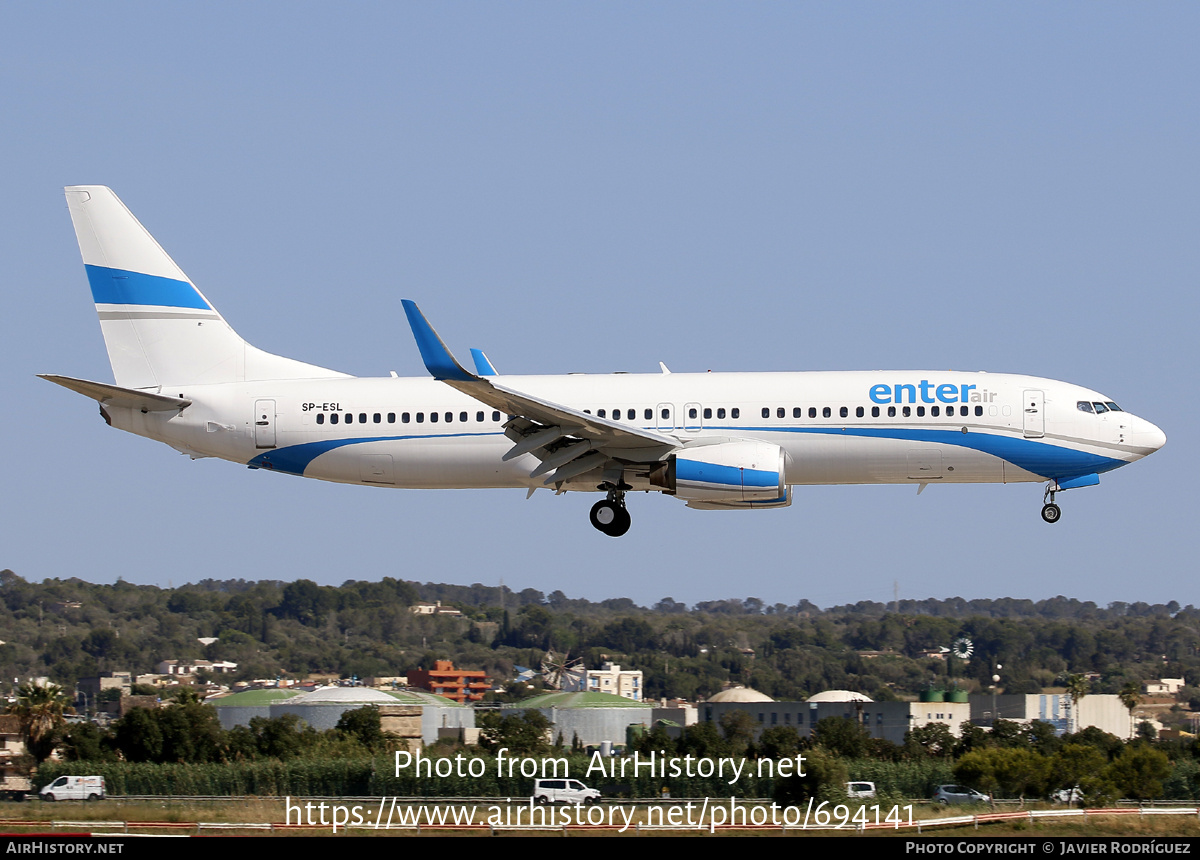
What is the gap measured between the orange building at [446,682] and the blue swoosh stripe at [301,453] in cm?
9776

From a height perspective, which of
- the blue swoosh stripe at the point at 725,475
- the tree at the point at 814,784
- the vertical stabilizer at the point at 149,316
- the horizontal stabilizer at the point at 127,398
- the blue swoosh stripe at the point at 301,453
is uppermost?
the vertical stabilizer at the point at 149,316

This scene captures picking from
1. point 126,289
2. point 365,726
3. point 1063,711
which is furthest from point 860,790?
point 1063,711

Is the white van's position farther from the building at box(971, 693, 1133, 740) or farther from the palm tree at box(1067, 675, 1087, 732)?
the palm tree at box(1067, 675, 1087, 732)

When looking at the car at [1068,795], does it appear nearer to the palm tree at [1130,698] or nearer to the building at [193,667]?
the palm tree at [1130,698]

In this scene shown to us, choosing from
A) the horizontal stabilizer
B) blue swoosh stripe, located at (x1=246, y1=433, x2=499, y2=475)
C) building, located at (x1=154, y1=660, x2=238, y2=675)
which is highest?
the horizontal stabilizer

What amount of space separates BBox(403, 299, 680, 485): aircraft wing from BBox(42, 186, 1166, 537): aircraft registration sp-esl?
6 cm

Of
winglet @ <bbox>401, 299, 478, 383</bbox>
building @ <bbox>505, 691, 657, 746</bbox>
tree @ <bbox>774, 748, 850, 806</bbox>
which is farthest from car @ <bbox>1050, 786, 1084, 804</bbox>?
building @ <bbox>505, 691, 657, 746</bbox>

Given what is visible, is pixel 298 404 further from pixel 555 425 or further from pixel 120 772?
pixel 120 772

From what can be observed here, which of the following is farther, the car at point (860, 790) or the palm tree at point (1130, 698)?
the palm tree at point (1130, 698)

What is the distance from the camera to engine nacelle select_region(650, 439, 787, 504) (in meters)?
36.4

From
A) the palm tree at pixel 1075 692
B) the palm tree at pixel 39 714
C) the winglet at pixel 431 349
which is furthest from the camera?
the palm tree at pixel 1075 692

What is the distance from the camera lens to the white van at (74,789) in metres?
47.5

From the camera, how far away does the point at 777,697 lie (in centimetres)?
14675

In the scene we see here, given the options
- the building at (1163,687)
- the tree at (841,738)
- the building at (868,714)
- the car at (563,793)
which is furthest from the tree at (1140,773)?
the building at (1163,687)
